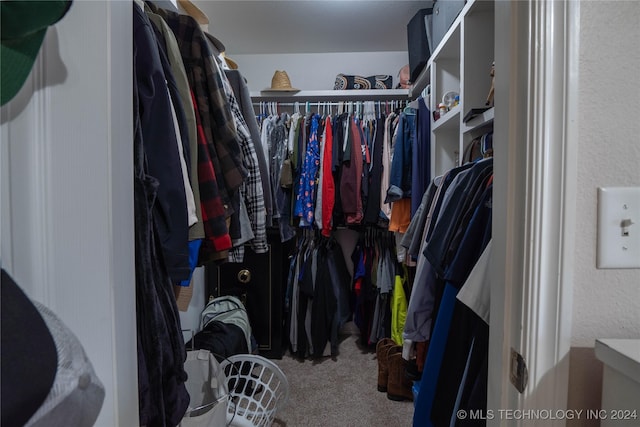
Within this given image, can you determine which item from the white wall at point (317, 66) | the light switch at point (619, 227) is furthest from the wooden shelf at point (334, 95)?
the light switch at point (619, 227)

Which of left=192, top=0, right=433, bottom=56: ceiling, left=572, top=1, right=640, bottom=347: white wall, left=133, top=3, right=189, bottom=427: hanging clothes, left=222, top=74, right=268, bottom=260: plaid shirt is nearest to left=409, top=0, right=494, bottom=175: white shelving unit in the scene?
left=572, top=1, right=640, bottom=347: white wall

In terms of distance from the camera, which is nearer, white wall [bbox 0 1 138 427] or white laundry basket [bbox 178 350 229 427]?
white wall [bbox 0 1 138 427]

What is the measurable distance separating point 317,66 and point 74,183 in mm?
2372

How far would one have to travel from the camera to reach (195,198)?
0.80 meters

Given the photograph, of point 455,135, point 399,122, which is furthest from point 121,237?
point 399,122

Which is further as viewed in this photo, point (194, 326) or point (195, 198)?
point (194, 326)

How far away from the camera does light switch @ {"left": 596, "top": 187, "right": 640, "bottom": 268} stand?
432 mm

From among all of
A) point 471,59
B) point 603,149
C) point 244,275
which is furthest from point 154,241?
point 244,275

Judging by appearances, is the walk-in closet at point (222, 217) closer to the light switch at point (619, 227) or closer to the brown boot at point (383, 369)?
the light switch at point (619, 227)

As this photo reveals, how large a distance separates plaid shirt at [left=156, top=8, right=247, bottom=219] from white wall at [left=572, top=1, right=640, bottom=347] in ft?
2.60

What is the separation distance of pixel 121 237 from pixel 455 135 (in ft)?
5.28

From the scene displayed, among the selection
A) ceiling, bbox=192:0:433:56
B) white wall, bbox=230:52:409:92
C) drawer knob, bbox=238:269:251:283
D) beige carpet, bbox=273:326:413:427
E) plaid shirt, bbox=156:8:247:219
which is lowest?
beige carpet, bbox=273:326:413:427

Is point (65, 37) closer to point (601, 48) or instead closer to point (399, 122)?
point (601, 48)

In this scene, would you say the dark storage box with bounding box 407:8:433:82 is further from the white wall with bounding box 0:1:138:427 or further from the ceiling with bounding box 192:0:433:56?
the white wall with bounding box 0:1:138:427
